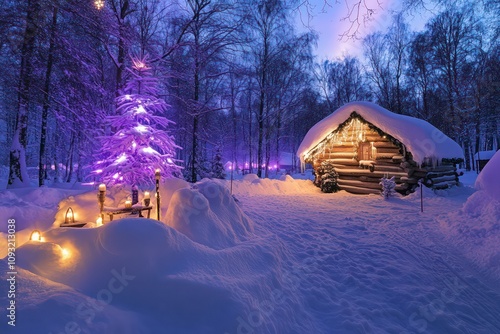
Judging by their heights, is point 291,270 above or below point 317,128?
below

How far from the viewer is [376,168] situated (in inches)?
493

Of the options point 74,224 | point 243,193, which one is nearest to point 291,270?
point 74,224

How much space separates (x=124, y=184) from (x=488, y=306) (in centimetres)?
792

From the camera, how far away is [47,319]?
1596 millimetres

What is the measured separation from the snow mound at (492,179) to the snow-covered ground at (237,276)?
351 mm

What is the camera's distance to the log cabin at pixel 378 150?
35.9 feet

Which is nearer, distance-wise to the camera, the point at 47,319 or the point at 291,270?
the point at 47,319

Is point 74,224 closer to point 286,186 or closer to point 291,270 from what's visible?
point 291,270

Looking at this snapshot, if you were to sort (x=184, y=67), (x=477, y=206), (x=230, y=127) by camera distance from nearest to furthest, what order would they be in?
1. (x=477, y=206)
2. (x=184, y=67)
3. (x=230, y=127)

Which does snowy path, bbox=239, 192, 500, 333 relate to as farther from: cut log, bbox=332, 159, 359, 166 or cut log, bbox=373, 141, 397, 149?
cut log, bbox=332, 159, 359, 166

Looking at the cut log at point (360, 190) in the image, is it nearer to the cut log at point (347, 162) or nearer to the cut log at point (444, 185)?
the cut log at point (347, 162)

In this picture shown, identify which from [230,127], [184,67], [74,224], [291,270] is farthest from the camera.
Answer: [230,127]

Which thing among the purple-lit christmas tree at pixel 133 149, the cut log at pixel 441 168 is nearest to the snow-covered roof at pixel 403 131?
Answer: the cut log at pixel 441 168

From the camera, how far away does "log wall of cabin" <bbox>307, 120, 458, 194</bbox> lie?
11438 millimetres
